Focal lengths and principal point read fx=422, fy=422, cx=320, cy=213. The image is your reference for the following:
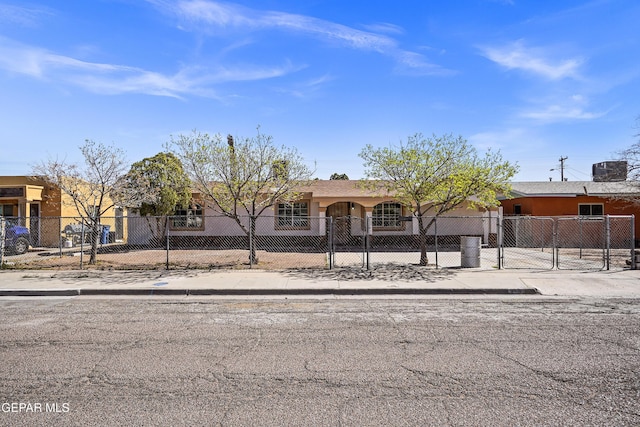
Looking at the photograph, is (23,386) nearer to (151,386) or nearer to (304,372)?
(151,386)

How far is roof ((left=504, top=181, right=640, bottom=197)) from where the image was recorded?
78.1 ft

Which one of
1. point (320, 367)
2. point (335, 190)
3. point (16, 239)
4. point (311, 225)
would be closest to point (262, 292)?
point (320, 367)

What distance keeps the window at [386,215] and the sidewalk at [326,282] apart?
10058 millimetres

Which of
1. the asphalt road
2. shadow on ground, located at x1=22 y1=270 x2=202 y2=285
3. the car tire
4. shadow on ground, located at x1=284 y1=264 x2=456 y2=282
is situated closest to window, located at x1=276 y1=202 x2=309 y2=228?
shadow on ground, located at x1=284 y1=264 x2=456 y2=282

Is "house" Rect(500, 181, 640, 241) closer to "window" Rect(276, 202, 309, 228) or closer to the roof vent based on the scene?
the roof vent

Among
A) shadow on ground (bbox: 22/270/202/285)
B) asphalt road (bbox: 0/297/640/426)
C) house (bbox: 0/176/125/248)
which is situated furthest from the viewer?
house (bbox: 0/176/125/248)

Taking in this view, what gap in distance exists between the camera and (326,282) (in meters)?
11.2

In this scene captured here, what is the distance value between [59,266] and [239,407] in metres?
13.2

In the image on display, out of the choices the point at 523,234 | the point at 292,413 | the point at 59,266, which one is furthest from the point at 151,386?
the point at 523,234

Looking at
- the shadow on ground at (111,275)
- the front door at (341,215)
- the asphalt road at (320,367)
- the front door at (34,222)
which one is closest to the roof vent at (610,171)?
the front door at (341,215)

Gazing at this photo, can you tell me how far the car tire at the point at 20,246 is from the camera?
1948cm

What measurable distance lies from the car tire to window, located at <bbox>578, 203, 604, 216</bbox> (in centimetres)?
2928

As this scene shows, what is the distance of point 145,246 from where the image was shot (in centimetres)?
2248

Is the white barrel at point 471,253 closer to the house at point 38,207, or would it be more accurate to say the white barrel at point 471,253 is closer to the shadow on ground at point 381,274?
the shadow on ground at point 381,274
